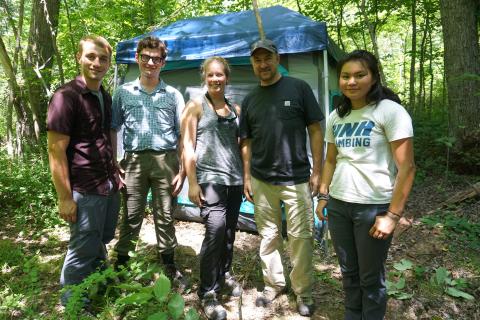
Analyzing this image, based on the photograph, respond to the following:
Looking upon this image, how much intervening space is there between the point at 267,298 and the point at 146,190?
1216 mm

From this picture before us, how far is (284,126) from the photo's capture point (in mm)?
2299

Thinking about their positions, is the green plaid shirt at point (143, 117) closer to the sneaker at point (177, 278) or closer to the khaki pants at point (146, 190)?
the khaki pants at point (146, 190)

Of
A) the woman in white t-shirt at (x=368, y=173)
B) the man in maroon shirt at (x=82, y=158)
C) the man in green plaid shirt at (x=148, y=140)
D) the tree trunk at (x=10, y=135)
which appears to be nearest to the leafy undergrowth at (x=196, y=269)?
the man in maroon shirt at (x=82, y=158)

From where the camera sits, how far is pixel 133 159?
256 cm

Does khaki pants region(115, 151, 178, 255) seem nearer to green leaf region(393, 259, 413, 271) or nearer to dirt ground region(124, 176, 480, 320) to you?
dirt ground region(124, 176, 480, 320)

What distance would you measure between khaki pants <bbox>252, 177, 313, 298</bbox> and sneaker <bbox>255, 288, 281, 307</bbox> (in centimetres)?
3

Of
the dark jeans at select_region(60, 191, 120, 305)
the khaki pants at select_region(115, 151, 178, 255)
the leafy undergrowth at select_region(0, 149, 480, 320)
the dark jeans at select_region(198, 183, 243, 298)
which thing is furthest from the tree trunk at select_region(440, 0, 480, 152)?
the dark jeans at select_region(60, 191, 120, 305)

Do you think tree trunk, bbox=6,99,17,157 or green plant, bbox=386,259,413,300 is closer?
green plant, bbox=386,259,413,300

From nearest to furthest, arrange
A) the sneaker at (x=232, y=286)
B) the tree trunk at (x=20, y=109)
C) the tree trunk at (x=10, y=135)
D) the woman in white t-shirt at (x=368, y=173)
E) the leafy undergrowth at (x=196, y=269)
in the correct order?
the woman in white t-shirt at (x=368, y=173) < the leafy undergrowth at (x=196, y=269) < the sneaker at (x=232, y=286) < the tree trunk at (x=20, y=109) < the tree trunk at (x=10, y=135)

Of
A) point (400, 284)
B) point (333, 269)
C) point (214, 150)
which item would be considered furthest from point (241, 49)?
point (400, 284)

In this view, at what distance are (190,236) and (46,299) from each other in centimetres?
157

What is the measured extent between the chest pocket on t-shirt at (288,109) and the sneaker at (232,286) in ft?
4.41

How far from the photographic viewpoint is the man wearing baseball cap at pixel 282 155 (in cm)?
230

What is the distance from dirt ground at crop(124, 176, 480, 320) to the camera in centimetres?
253
